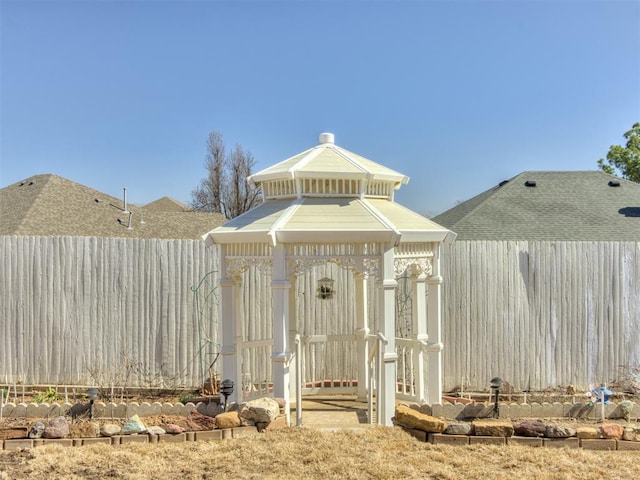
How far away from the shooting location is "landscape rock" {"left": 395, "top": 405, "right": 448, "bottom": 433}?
666 cm

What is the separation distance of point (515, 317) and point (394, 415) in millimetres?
3574

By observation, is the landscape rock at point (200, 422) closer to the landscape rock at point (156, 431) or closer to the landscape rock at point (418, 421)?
the landscape rock at point (156, 431)

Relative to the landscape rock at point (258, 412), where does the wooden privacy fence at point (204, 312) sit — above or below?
above

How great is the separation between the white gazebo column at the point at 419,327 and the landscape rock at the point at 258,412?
2.52m

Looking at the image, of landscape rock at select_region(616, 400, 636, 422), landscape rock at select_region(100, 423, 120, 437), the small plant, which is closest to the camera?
landscape rock at select_region(100, 423, 120, 437)

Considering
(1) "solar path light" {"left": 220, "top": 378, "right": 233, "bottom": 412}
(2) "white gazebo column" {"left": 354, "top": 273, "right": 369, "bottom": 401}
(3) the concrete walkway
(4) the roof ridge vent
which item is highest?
(4) the roof ridge vent

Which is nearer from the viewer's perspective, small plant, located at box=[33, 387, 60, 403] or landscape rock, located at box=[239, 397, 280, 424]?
landscape rock, located at box=[239, 397, 280, 424]

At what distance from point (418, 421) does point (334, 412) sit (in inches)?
74.6

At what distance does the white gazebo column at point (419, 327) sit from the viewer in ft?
27.7

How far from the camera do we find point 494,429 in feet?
21.6

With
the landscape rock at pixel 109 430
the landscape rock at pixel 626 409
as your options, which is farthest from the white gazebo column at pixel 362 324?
the landscape rock at pixel 109 430

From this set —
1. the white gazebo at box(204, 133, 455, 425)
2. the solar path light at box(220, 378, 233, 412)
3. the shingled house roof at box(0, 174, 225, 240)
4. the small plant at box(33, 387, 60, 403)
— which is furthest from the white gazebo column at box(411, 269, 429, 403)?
the shingled house roof at box(0, 174, 225, 240)

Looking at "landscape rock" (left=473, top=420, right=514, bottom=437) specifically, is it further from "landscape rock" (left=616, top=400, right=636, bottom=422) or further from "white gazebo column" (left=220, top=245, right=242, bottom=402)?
"white gazebo column" (left=220, top=245, right=242, bottom=402)

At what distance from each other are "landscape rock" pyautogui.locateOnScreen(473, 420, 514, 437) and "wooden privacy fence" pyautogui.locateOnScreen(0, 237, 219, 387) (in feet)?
15.9
